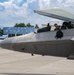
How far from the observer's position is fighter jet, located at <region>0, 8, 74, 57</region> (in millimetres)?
12766

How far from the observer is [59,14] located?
501 inches

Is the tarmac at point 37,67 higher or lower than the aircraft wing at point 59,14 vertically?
lower

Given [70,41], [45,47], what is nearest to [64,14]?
[70,41]

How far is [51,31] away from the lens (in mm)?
13492

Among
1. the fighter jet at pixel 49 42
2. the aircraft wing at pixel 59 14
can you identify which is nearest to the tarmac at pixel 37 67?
the fighter jet at pixel 49 42

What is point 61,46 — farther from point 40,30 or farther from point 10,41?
point 10,41

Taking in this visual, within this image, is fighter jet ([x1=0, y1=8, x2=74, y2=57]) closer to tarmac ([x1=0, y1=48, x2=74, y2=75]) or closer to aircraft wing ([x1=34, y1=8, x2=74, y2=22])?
aircraft wing ([x1=34, y1=8, x2=74, y2=22])

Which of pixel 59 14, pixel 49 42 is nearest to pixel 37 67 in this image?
pixel 49 42

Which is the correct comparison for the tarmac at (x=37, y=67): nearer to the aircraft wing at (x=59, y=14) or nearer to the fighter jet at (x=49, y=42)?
the fighter jet at (x=49, y=42)

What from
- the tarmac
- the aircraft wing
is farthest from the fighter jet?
the tarmac

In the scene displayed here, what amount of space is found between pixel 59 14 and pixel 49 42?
1.49 m

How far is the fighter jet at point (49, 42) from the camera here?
12.8m

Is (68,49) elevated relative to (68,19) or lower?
lower

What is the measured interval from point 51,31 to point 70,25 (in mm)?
955
